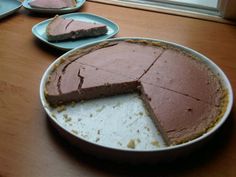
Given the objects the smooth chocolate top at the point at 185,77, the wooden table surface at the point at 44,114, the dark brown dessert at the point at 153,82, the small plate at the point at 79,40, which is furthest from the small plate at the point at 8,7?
the smooth chocolate top at the point at 185,77

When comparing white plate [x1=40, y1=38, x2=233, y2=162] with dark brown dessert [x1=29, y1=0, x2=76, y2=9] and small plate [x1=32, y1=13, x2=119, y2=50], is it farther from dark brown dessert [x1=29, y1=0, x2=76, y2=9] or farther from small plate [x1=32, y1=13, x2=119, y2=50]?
dark brown dessert [x1=29, y1=0, x2=76, y2=9]

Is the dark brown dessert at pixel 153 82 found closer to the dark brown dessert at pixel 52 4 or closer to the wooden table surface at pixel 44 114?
the wooden table surface at pixel 44 114

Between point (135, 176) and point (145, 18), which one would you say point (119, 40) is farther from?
point (135, 176)

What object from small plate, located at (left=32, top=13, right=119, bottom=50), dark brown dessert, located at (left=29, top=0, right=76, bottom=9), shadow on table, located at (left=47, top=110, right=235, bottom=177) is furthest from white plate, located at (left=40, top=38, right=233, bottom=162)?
dark brown dessert, located at (left=29, top=0, right=76, bottom=9)

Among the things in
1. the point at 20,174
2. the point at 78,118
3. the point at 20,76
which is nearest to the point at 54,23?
the point at 20,76

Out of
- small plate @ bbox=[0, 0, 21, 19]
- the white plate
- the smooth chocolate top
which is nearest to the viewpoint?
the white plate

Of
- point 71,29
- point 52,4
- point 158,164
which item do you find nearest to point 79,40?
point 71,29
